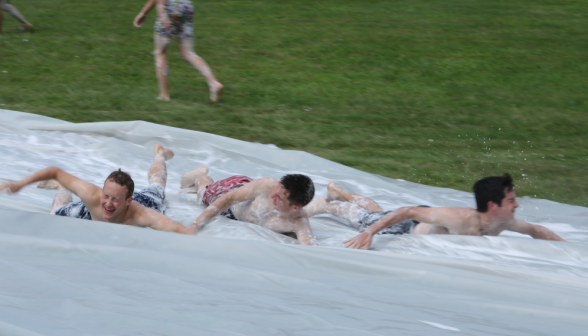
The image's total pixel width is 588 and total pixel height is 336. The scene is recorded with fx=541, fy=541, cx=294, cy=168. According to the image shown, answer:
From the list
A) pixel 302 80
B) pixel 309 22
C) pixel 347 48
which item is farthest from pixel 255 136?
pixel 309 22

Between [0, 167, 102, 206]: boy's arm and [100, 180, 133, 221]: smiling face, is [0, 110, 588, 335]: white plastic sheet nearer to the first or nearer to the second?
[0, 167, 102, 206]: boy's arm

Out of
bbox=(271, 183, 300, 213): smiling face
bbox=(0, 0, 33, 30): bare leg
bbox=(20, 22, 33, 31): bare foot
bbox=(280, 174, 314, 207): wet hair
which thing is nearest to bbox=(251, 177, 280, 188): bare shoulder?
bbox=(271, 183, 300, 213): smiling face

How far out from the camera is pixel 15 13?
9031 mm

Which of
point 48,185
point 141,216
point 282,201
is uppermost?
point 282,201

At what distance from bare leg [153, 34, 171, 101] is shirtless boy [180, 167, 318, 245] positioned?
3.15m

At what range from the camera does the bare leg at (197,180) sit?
4.53 metres

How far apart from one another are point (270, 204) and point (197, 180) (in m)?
1.04

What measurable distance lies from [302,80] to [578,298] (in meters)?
6.35

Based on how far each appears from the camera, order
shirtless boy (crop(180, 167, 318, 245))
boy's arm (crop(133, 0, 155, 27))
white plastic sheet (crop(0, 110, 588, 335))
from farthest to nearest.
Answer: boy's arm (crop(133, 0, 155, 27))
shirtless boy (crop(180, 167, 318, 245))
white plastic sheet (crop(0, 110, 588, 335))

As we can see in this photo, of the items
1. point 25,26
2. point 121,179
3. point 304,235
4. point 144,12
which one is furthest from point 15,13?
point 304,235

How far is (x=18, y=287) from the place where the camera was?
1.96 metres

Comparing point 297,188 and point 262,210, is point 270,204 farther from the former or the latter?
point 297,188

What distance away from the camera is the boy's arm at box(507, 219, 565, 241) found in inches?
149

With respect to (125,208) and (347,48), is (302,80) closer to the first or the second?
(347,48)
